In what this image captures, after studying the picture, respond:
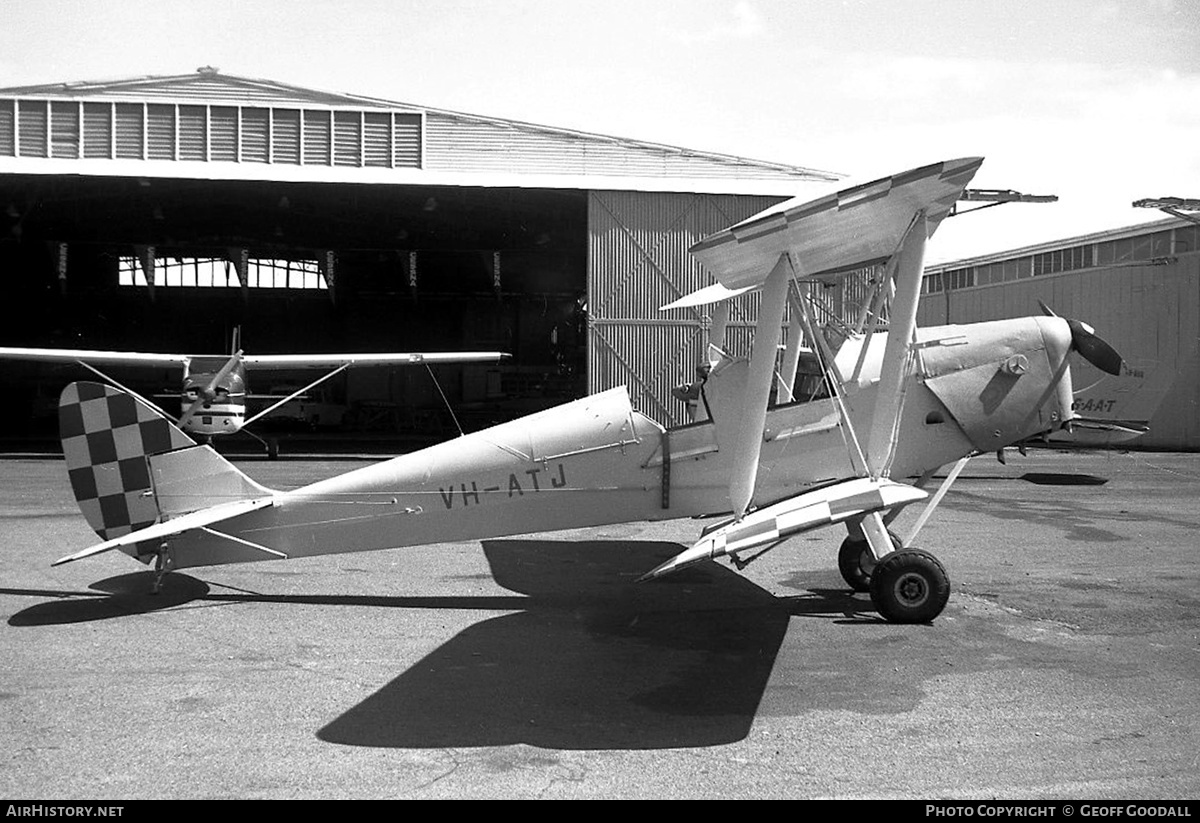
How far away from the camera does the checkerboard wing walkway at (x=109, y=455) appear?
7754 millimetres

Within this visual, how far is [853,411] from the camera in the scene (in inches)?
314

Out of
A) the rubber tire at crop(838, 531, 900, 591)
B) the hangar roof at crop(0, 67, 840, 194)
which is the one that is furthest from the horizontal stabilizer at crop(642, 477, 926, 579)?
the hangar roof at crop(0, 67, 840, 194)

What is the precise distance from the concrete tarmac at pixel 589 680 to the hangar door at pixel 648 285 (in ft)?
51.5

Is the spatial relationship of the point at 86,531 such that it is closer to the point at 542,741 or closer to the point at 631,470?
the point at 631,470

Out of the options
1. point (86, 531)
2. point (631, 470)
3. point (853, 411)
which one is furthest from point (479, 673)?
point (86, 531)

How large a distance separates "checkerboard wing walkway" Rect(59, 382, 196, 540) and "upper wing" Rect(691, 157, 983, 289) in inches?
183

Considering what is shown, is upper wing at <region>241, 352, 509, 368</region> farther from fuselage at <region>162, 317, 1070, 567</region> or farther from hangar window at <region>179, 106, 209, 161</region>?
fuselage at <region>162, 317, 1070, 567</region>

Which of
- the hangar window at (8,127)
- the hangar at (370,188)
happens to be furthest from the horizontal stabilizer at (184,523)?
the hangar window at (8,127)

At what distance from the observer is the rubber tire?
339 inches

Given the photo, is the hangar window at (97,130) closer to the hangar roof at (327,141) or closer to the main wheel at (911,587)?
the hangar roof at (327,141)

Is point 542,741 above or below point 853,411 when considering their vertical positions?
below

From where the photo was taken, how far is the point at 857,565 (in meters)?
8.69

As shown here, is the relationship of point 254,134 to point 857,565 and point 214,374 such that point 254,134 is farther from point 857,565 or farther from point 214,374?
point 857,565

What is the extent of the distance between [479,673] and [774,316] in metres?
3.18
